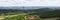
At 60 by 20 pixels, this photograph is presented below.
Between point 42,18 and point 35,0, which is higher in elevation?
point 35,0

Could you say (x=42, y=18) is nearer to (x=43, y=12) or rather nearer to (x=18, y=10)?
(x=43, y=12)

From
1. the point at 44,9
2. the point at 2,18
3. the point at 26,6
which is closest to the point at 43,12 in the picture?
the point at 44,9

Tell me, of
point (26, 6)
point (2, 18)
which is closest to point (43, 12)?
point (26, 6)

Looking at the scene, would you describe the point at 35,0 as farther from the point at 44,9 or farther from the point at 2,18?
the point at 2,18

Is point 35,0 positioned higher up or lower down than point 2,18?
higher up

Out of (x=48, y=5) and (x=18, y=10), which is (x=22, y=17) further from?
(x=48, y=5)

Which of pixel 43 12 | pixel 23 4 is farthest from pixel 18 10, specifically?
pixel 43 12

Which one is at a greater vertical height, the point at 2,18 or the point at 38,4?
the point at 38,4
